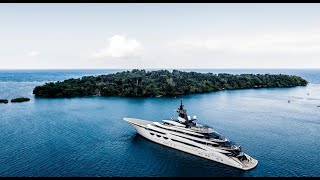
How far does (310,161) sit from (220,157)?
959 centimetres

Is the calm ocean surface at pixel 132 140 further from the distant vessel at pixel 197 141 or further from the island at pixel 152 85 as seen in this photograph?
the island at pixel 152 85

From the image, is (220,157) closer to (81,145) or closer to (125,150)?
(125,150)

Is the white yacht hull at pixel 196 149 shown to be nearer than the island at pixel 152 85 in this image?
Yes

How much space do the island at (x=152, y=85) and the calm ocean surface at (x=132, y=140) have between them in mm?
14299

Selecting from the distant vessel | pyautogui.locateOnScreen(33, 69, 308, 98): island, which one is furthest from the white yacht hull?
pyautogui.locateOnScreen(33, 69, 308, 98): island

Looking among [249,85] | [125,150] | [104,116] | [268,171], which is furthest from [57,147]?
[249,85]

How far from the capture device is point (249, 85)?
104375 millimetres

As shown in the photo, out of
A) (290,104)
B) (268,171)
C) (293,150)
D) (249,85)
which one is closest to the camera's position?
(268,171)

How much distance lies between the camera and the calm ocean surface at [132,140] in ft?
96.9

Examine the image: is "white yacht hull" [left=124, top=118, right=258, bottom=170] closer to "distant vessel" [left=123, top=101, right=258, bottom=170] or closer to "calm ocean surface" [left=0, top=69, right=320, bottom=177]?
"distant vessel" [left=123, top=101, right=258, bottom=170]

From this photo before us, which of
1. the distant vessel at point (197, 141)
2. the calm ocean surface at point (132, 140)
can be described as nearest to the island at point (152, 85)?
the calm ocean surface at point (132, 140)

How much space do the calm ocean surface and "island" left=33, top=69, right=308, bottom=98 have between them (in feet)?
46.9

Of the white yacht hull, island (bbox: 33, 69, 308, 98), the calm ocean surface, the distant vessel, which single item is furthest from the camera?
island (bbox: 33, 69, 308, 98)

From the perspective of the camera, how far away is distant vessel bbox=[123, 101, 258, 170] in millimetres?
30953
